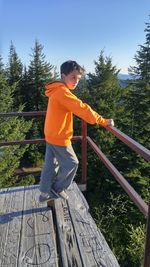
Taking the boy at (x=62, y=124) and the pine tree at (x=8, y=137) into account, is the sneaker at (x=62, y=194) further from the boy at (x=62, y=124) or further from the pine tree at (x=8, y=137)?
the pine tree at (x=8, y=137)

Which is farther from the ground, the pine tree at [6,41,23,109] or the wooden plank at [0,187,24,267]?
the pine tree at [6,41,23,109]

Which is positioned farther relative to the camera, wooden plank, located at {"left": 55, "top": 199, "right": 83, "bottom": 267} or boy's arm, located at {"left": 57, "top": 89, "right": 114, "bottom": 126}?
boy's arm, located at {"left": 57, "top": 89, "right": 114, "bottom": 126}

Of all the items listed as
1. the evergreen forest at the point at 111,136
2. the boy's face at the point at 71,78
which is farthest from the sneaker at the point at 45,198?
the evergreen forest at the point at 111,136

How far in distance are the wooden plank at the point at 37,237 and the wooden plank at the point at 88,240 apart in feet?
0.78

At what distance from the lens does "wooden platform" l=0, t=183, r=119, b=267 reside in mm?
2455

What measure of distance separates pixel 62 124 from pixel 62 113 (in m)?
0.11

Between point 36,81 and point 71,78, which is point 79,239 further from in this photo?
point 36,81

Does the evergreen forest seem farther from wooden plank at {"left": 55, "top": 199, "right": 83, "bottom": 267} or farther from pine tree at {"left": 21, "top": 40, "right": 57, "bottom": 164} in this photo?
wooden plank at {"left": 55, "top": 199, "right": 83, "bottom": 267}

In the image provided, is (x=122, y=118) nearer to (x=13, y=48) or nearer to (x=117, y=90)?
(x=117, y=90)

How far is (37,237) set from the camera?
8.93 feet

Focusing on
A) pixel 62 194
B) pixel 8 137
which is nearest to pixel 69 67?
pixel 62 194

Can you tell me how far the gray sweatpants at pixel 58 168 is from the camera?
9.79 ft

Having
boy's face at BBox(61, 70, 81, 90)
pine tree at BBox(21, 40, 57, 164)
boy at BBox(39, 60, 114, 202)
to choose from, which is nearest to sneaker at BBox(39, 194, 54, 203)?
boy at BBox(39, 60, 114, 202)

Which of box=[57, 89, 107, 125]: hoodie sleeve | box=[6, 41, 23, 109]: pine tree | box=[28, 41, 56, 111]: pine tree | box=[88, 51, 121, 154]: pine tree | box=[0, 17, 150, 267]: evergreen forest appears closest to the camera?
box=[57, 89, 107, 125]: hoodie sleeve
